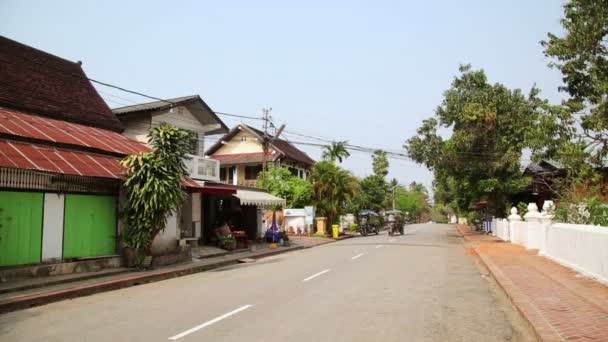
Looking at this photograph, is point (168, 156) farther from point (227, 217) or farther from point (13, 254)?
point (227, 217)

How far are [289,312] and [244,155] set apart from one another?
3354cm

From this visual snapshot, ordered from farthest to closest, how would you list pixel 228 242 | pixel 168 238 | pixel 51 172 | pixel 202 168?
pixel 202 168 < pixel 228 242 < pixel 168 238 < pixel 51 172

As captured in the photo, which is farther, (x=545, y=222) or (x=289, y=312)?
(x=545, y=222)

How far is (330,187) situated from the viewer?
36344mm

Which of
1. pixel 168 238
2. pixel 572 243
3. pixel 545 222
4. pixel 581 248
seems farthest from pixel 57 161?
pixel 545 222

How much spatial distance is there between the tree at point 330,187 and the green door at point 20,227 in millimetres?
25133

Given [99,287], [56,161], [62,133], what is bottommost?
[99,287]

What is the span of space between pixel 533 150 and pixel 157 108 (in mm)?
17580

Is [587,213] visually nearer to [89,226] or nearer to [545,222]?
[545,222]

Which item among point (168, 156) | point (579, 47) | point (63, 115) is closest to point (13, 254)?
point (168, 156)

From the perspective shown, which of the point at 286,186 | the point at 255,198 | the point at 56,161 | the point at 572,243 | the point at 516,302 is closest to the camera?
the point at 516,302

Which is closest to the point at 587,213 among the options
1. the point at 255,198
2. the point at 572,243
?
the point at 572,243

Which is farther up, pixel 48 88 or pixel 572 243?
pixel 48 88

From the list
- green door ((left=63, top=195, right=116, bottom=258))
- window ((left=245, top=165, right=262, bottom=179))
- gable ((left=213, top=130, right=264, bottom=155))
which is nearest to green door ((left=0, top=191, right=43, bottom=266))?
green door ((left=63, top=195, right=116, bottom=258))
